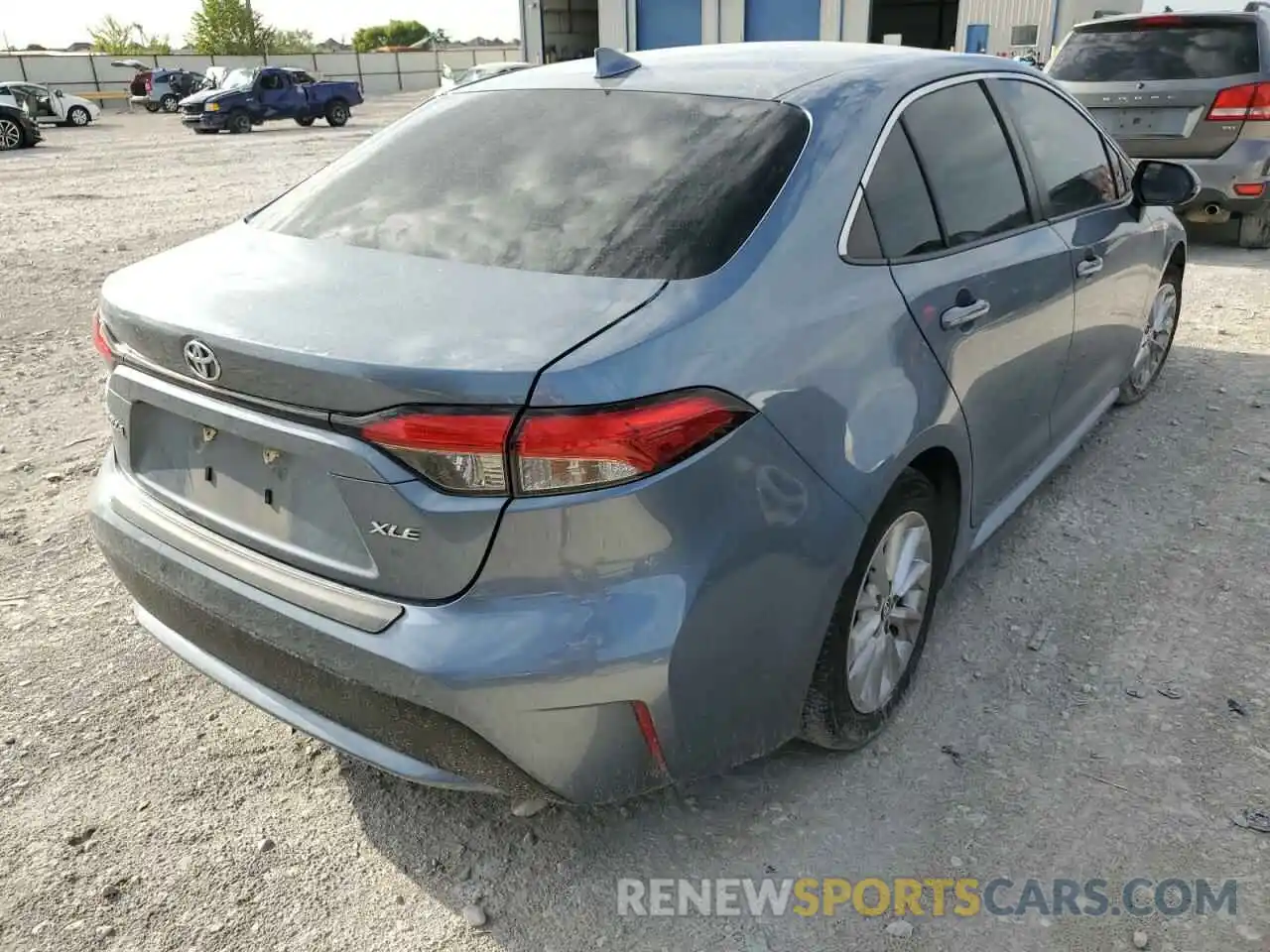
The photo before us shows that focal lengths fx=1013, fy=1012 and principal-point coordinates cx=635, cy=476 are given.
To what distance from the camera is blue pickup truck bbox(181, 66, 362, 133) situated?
2630 centimetres

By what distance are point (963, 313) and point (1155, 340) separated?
2.89 meters

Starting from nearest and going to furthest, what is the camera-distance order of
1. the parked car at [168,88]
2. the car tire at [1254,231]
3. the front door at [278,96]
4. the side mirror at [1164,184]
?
the side mirror at [1164,184] < the car tire at [1254,231] < the front door at [278,96] < the parked car at [168,88]

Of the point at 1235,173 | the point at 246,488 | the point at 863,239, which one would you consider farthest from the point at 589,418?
the point at 1235,173

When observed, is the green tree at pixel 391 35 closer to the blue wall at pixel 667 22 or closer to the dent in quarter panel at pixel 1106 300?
the blue wall at pixel 667 22

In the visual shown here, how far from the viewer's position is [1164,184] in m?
3.95

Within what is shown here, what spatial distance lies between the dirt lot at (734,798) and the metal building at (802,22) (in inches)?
969

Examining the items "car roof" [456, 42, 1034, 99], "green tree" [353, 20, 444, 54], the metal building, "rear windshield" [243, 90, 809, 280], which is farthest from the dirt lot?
"green tree" [353, 20, 444, 54]

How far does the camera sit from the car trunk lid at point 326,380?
5.90 ft

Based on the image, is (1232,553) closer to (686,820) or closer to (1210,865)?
(1210,865)

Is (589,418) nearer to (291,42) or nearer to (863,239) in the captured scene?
(863,239)

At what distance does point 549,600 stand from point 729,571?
0.35m

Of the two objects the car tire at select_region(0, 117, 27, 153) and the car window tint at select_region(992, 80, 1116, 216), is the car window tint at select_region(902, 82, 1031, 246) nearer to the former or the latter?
the car window tint at select_region(992, 80, 1116, 216)

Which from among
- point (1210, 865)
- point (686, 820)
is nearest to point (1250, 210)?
point (1210, 865)

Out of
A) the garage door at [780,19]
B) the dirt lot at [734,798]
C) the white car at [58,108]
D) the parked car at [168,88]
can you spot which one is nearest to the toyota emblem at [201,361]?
the dirt lot at [734,798]
